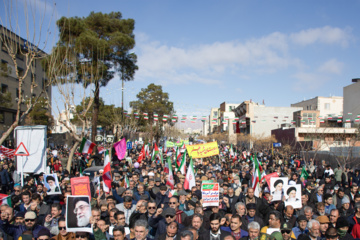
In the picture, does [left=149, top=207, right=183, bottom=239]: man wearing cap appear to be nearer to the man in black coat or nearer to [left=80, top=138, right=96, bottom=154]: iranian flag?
the man in black coat

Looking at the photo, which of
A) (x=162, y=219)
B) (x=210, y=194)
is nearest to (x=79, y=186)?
(x=162, y=219)

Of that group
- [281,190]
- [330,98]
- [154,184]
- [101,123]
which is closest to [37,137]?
[154,184]

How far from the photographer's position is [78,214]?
214 inches

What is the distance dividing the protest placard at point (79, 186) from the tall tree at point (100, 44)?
12.2m

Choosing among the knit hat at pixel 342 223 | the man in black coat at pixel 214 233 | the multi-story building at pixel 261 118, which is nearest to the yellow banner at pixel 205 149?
the knit hat at pixel 342 223

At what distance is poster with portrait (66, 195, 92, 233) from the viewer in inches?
211

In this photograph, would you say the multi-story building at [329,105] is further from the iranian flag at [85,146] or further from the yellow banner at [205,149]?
the iranian flag at [85,146]

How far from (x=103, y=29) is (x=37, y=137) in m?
10.5

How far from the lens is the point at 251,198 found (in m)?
7.73

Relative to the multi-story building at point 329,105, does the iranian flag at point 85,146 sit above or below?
below

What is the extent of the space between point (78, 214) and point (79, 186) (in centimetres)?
224

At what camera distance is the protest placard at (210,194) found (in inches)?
275

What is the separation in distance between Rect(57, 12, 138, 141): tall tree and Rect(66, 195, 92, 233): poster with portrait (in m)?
14.2

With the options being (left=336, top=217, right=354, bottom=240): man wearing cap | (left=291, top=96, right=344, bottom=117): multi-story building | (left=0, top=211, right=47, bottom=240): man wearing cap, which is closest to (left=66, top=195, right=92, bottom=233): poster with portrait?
(left=0, top=211, right=47, bottom=240): man wearing cap
